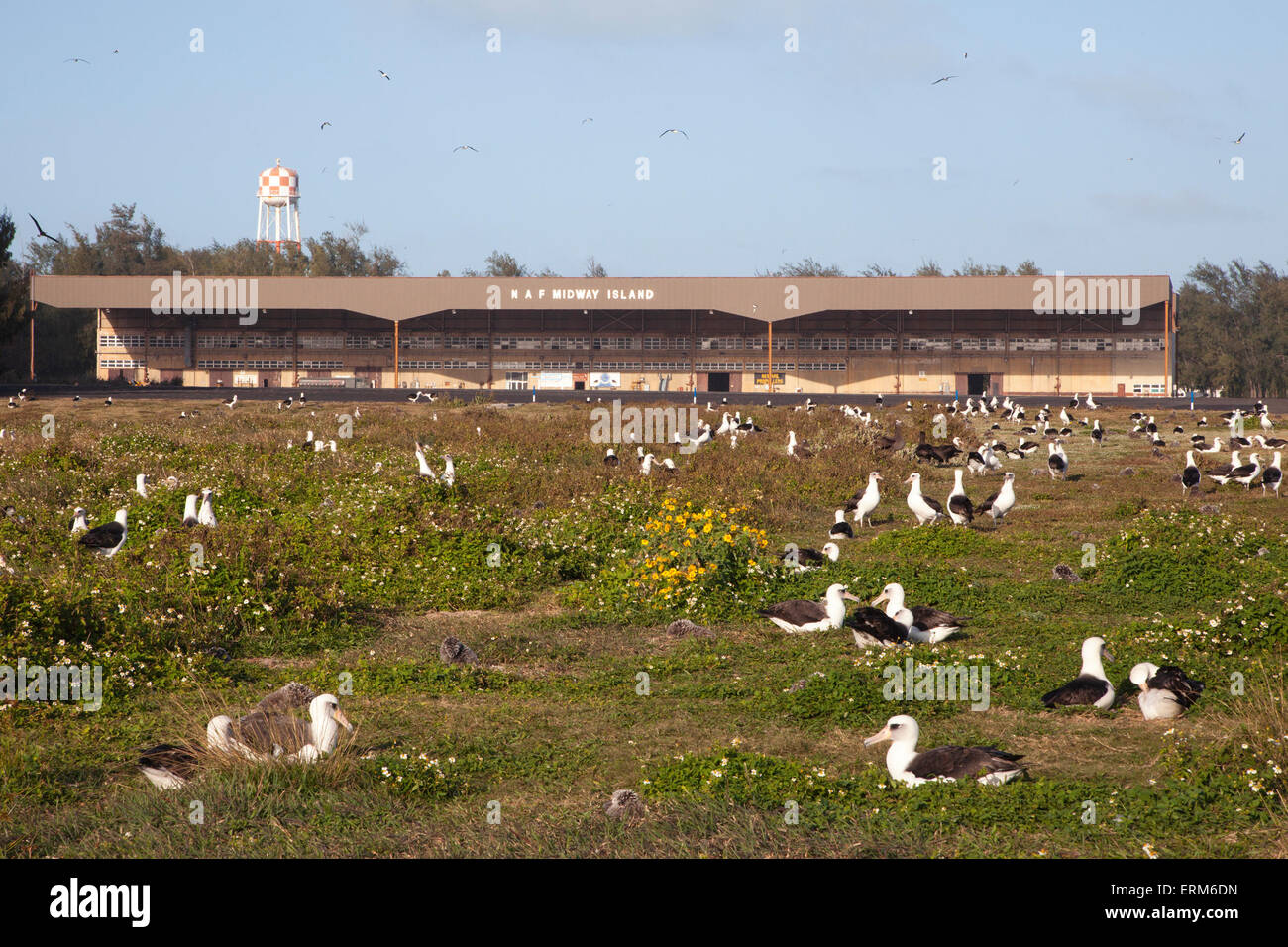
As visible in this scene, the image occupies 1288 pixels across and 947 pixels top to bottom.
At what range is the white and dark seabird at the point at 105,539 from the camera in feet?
46.5

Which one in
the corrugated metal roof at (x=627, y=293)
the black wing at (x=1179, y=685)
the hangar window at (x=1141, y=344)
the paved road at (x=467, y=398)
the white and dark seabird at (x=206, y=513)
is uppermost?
the corrugated metal roof at (x=627, y=293)

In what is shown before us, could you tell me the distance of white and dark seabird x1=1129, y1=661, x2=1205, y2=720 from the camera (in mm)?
8438

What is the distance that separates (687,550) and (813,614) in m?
1.94

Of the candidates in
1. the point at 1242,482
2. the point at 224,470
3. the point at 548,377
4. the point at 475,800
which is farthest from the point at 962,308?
the point at 475,800

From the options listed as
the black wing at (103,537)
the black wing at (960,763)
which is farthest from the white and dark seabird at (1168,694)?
the black wing at (103,537)

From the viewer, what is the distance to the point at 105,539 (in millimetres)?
14266

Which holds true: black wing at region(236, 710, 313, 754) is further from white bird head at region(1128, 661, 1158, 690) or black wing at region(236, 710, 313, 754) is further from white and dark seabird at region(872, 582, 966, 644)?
white bird head at region(1128, 661, 1158, 690)

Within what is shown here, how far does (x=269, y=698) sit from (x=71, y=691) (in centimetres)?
185

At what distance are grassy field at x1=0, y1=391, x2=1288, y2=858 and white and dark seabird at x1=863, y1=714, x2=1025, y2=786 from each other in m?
0.19

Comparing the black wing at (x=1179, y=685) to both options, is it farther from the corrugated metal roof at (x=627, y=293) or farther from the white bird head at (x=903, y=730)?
the corrugated metal roof at (x=627, y=293)

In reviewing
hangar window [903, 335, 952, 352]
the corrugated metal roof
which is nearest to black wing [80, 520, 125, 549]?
the corrugated metal roof

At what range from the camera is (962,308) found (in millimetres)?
66000

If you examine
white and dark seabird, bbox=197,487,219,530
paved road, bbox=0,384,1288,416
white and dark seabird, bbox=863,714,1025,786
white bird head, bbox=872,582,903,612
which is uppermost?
paved road, bbox=0,384,1288,416

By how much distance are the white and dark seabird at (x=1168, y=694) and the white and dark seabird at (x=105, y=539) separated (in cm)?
1173
